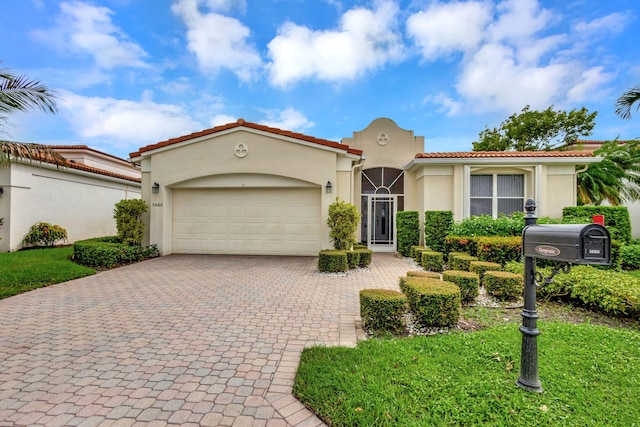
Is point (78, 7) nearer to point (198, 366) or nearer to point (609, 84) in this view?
point (198, 366)

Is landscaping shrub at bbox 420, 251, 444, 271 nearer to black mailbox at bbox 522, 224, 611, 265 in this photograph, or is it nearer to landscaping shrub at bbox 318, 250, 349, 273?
landscaping shrub at bbox 318, 250, 349, 273

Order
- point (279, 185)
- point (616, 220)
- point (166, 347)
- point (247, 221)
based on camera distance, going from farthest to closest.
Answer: point (247, 221), point (279, 185), point (616, 220), point (166, 347)

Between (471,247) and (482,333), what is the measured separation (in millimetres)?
6228

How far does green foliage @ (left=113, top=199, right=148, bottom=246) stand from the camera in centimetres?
1071

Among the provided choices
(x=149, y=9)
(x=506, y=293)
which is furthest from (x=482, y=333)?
(x=149, y=9)

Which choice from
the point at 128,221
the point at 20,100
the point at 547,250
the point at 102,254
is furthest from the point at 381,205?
the point at 20,100

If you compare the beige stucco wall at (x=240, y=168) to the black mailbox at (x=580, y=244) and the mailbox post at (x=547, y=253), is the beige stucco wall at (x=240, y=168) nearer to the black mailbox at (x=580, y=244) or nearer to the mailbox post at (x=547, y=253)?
the mailbox post at (x=547, y=253)

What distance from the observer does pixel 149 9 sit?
30.0 ft

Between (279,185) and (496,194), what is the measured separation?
8896 millimetres

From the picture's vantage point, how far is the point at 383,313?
14.1ft

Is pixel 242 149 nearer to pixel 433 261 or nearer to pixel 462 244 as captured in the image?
pixel 433 261

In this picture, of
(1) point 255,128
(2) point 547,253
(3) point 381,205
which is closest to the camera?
(2) point 547,253

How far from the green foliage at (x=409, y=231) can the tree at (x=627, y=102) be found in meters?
7.47

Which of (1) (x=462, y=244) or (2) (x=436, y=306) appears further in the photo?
(1) (x=462, y=244)
